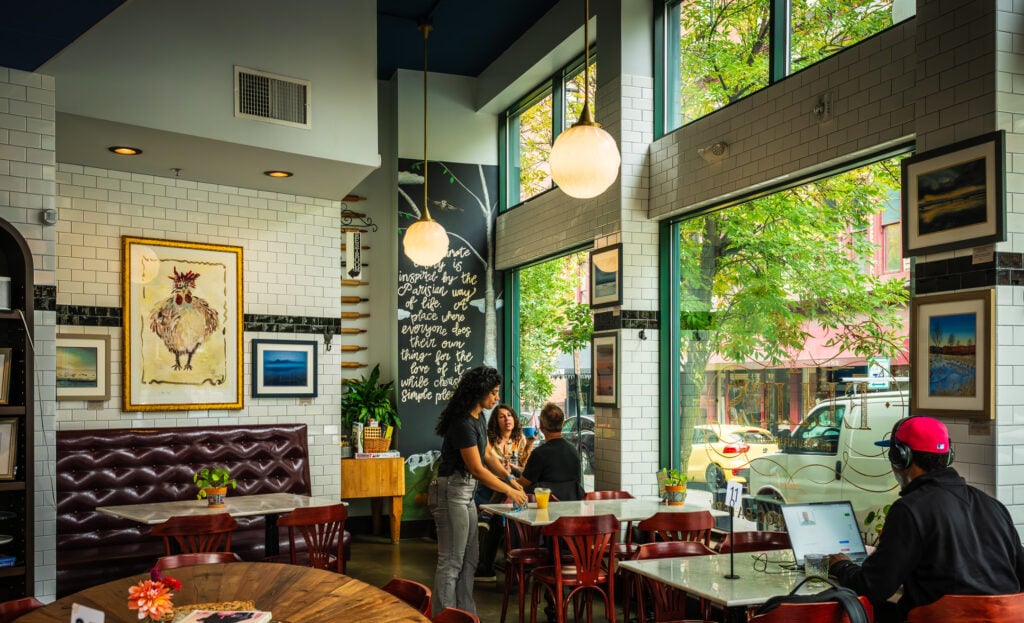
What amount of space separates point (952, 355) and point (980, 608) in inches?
70.4

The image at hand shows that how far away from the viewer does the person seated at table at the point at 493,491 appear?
7629 mm

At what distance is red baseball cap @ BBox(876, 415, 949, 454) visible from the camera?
325cm

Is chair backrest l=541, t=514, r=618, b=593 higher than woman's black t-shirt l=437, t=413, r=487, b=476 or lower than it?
lower

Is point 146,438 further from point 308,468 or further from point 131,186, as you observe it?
point 131,186

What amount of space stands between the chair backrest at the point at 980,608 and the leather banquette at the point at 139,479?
524 cm

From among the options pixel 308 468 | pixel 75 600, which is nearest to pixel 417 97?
pixel 308 468

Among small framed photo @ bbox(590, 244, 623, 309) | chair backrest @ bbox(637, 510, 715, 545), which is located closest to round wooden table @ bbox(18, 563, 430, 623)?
chair backrest @ bbox(637, 510, 715, 545)

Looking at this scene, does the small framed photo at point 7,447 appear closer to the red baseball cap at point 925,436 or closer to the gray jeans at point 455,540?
the gray jeans at point 455,540

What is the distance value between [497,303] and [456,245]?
85 centimetres

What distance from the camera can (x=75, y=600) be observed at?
3332mm

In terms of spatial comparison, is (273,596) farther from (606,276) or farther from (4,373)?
(606,276)

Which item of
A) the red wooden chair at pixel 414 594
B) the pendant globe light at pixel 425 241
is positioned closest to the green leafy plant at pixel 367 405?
the pendant globe light at pixel 425 241

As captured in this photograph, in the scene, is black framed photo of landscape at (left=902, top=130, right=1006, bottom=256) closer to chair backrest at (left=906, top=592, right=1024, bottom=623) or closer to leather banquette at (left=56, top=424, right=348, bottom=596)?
chair backrest at (left=906, top=592, right=1024, bottom=623)

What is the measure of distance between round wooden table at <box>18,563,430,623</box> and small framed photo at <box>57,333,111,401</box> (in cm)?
384
